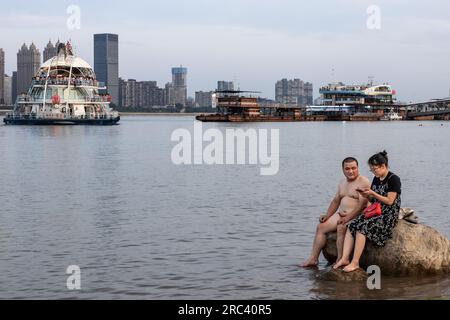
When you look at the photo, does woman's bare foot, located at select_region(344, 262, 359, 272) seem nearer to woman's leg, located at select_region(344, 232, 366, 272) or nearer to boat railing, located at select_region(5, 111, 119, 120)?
woman's leg, located at select_region(344, 232, 366, 272)

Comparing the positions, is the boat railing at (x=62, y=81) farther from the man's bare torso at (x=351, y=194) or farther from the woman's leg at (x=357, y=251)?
the woman's leg at (x=357, y=251)

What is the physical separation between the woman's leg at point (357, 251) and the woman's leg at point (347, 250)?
13 centimetres

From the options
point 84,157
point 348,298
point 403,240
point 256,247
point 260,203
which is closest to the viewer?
point 348,298

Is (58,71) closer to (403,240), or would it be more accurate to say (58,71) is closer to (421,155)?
(421,155)

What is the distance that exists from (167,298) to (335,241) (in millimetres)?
3773

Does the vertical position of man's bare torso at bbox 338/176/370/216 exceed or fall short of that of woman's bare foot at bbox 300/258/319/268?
it exceeds it

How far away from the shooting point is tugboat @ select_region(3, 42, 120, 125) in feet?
441

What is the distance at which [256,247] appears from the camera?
18188 millimetres

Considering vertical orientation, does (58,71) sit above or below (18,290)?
above

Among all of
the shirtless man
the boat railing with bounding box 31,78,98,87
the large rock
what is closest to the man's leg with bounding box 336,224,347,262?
the shirtless man

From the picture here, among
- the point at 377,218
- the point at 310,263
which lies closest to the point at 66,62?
the point at 310,263

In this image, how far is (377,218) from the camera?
13.7m

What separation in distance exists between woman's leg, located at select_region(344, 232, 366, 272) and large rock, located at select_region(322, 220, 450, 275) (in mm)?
425

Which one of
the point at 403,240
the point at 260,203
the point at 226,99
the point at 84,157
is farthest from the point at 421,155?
the point at 226,99
